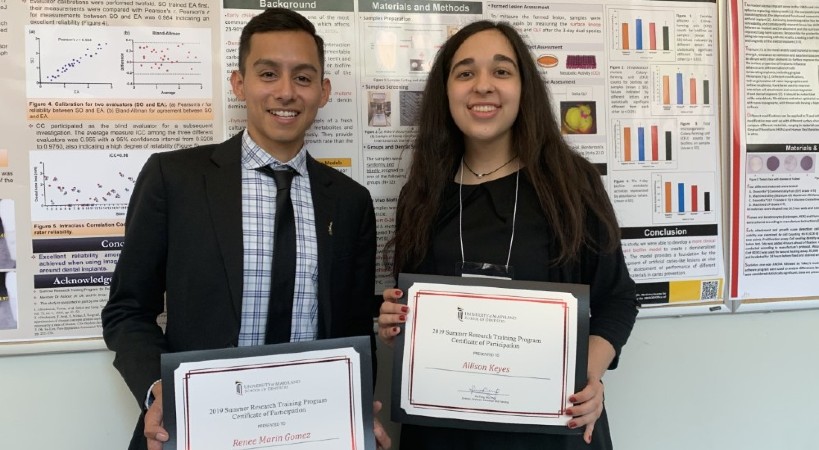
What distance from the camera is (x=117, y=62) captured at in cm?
146

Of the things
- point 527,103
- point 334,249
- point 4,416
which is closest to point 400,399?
point 334,249

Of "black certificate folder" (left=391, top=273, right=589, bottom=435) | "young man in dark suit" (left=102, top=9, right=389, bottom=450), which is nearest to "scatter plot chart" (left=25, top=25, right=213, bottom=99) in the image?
"young man in dark suit" (left=102, top=9, right=389, bottom=450)

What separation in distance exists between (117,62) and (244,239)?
2.29 feet

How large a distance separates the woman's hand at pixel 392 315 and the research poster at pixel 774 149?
126cm

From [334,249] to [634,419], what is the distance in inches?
47.7

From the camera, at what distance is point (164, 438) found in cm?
97

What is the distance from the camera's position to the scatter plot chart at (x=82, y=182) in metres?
1.44

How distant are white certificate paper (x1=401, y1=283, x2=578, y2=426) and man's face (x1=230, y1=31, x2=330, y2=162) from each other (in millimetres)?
533

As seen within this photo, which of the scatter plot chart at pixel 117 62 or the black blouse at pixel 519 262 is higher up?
the scatter plot chart at pixel 117 62

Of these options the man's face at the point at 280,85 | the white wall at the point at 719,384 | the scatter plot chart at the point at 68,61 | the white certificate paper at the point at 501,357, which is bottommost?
the white wall at the point at 719,384

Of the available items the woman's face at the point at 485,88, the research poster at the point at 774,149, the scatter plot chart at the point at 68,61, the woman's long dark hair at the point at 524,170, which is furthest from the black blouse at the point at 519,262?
the scatter plot chart at the point at 68,61

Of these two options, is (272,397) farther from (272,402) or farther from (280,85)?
(280,85)

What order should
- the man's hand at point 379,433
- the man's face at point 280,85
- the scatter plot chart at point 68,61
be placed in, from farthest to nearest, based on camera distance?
the scatter plot chart at point 68,61 < the man's face at point 280,85 < the man's hand at point 379,433

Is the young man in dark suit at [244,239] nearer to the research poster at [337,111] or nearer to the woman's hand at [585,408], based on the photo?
the research poster at [337,111]
